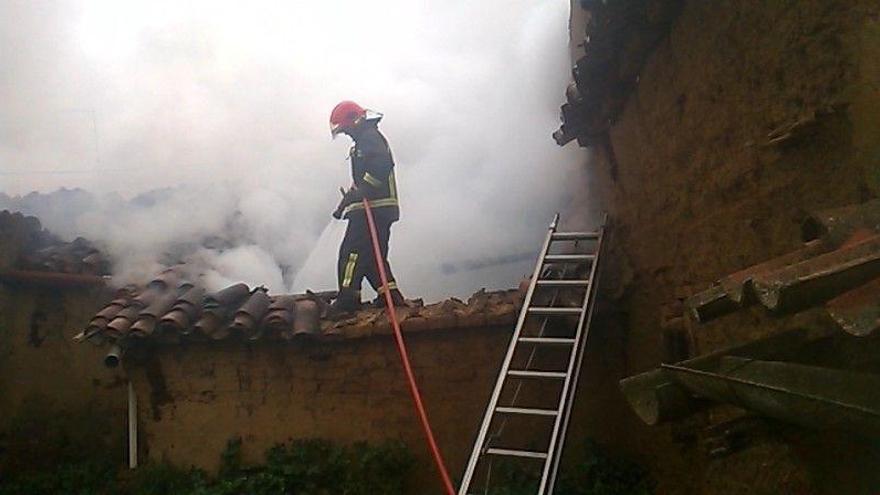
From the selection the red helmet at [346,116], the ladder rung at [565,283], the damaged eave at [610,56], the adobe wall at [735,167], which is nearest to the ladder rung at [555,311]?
the ladder rung at [565,283]

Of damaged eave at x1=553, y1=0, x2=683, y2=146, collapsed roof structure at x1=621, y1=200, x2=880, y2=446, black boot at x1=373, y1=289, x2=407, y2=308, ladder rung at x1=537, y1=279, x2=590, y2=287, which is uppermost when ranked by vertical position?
damaged eave at x1=553, y1=0, x2=683, y2=146

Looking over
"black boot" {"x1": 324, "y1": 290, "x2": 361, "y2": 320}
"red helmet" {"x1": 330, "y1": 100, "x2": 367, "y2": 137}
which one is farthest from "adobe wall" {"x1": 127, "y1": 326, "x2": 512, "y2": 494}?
"red helmet" {"x1": 330, "y1": 100, "x2": 367, "y2": 137}

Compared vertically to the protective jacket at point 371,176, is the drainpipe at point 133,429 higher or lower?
lower

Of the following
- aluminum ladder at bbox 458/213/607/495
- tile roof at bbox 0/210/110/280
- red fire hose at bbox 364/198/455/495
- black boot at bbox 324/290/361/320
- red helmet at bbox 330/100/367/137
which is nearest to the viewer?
aluminum ladder at bbox 458/213/607/495

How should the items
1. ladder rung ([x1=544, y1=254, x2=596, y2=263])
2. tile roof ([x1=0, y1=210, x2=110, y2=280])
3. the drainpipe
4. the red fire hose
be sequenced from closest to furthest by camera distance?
the red fire hose
ladder rung ([x1=544, y1=254, x2=596, y2=263])
the drainpipe
tile roof ([x1=0, y1=210, x2=110, y2=280])

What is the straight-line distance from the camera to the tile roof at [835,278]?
4.73 feet

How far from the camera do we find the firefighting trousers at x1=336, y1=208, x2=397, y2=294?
19.9 ft

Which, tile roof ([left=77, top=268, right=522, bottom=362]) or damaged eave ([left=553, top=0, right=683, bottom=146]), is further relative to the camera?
tile roof ([left=77, top=268, right=522, bottom=362])

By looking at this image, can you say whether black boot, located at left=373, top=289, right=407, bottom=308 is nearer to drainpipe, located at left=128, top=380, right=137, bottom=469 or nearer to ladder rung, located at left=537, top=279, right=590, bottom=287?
ladder rung, located at left=537, top=279, right=590, bottom=287

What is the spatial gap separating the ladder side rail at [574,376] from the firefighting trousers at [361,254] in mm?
1948

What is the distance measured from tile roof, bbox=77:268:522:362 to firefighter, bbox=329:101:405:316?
33 cm

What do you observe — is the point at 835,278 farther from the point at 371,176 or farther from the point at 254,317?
the point at 371,176

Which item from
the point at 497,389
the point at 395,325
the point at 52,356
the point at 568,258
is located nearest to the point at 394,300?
the point at 395,325

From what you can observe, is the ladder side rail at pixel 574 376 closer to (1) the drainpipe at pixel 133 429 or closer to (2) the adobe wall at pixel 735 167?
(2) the adobe wall at pixel 735 167
